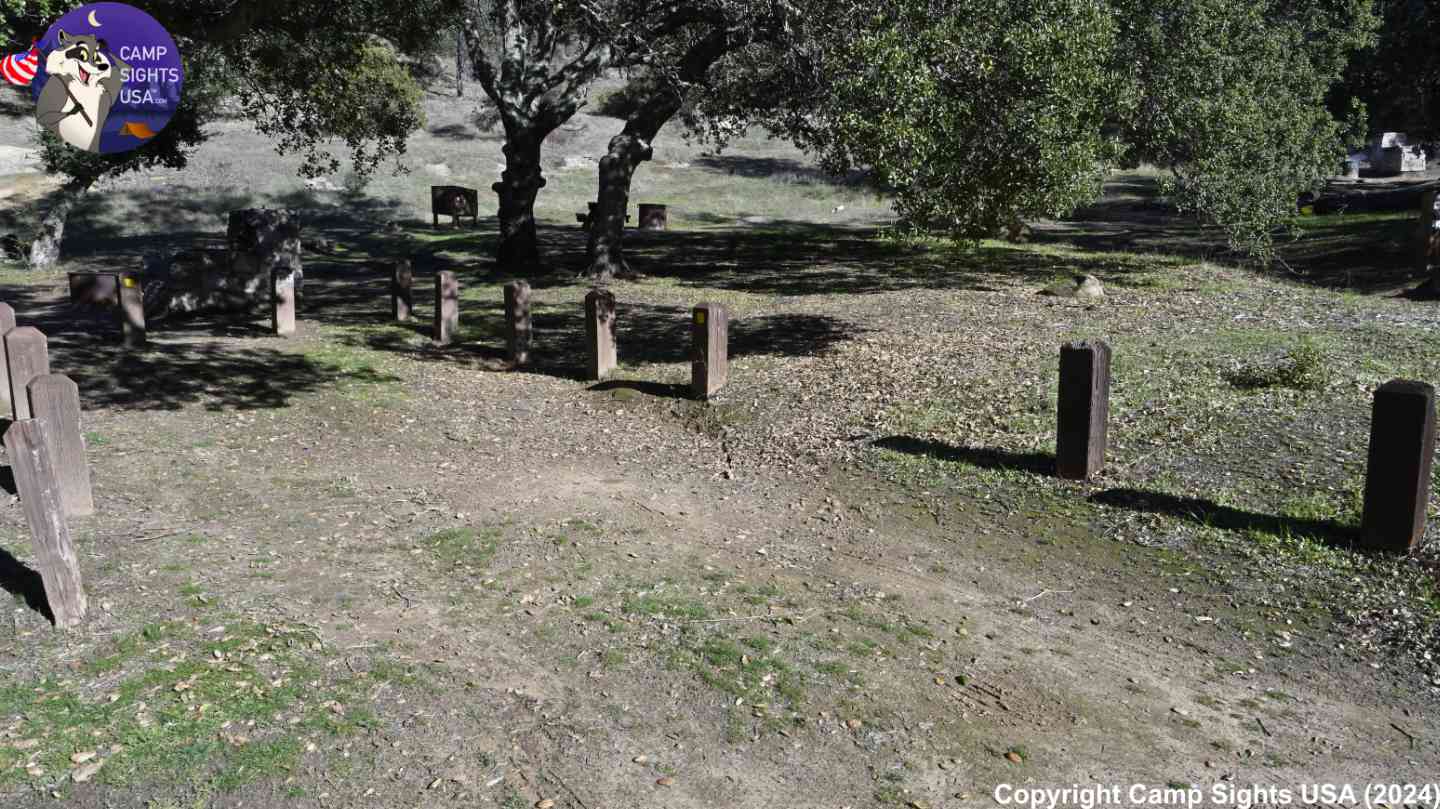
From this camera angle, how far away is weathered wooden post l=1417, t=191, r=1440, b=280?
15.8 metres

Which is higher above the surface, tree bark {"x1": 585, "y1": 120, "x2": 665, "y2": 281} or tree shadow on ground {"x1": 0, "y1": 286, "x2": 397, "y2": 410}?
tree bark {"x1": 585, "y1": 120, "x2": 665, "y2": 281}

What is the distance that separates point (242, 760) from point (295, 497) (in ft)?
13.1

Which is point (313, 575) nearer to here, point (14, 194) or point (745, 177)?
point (14, 194)

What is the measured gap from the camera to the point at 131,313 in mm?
13094

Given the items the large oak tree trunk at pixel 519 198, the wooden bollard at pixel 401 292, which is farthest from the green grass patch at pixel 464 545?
the large oak tree trunk at pixel 519 198

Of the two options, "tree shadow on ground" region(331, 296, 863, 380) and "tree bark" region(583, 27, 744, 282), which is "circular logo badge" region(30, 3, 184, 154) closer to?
"tree shadow on ground" region(331, 296, 863, 380)

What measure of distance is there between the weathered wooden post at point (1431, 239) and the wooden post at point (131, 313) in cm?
1606

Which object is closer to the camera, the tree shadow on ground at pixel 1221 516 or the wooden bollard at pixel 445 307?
the tree shadow on ground at pixel 1221 516

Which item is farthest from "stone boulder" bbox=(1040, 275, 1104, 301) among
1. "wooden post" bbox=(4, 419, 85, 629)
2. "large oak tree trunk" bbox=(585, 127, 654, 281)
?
"wooden post" bbox=(4, 419, 85, 629)

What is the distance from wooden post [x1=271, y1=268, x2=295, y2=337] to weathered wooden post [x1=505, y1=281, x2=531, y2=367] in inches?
127

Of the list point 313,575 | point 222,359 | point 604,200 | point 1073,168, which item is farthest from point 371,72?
point 313,575

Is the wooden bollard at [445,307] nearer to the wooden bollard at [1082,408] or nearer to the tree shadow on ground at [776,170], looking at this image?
the wooden bollard at [1082,408]

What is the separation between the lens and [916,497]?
847 cm

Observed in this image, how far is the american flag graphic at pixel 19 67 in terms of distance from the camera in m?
10.8
